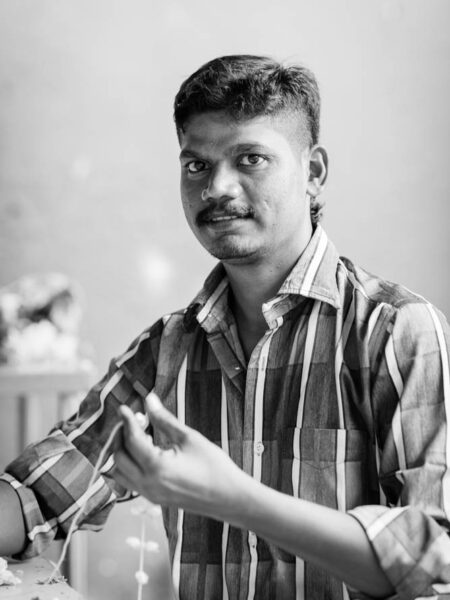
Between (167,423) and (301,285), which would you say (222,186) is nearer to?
(301,285)

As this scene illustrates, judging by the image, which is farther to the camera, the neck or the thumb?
the neck

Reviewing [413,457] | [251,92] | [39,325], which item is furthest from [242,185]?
[39,325]

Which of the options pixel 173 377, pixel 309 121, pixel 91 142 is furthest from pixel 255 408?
pixel 91 142

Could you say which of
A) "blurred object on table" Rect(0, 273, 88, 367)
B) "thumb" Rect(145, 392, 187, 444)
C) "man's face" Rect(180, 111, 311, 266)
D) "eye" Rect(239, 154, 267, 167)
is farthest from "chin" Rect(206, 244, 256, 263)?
"blurred object on table" Rect(0, 273, 88, 367)

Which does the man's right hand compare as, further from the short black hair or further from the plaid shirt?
the short black hair

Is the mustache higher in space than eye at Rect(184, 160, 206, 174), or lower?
lower

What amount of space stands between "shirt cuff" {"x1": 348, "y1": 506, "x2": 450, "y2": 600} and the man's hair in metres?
0.58

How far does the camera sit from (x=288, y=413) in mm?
1121

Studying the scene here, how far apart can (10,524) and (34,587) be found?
0.10 metres

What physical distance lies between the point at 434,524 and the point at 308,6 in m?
1.46

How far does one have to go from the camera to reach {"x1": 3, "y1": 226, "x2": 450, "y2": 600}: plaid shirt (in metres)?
0.98

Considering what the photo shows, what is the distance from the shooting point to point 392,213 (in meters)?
1.94

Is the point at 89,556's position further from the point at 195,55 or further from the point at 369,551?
the point at 369,551

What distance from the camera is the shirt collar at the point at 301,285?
114 centimetres
